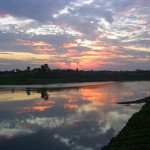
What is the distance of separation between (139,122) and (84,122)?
597cm

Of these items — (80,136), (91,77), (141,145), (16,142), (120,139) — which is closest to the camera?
(141,145)

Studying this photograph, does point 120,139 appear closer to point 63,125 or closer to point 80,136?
point 80,136

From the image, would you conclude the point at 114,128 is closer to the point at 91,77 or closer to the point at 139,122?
the point at 139,122

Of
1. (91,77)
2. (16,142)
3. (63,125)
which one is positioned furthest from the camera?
(91,77)

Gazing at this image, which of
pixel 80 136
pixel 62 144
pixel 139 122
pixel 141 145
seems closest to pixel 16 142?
pixel 62 144

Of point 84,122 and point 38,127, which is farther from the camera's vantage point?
point 84,122

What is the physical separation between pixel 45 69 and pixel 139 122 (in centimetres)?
17370

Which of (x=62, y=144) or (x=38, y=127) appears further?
(x=38, y=127)

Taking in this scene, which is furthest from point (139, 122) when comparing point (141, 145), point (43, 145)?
point (43, 145)

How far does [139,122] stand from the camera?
21453 mm

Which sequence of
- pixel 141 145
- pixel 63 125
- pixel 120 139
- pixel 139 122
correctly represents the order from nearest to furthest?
pixel 141 145, pixel 120 139, pixel 139 122, pixel 63 125

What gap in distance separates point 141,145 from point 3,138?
11.0 metres

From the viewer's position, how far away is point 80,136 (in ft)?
63.1

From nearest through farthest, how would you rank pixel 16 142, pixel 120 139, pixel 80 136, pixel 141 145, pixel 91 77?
pixel 141 145 < pixel 120 139 < pixel 16 142 < pixel 80 136 < pixel 91 77
